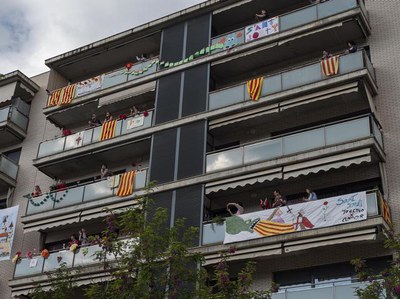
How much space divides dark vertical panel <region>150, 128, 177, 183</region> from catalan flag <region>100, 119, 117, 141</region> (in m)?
2.74

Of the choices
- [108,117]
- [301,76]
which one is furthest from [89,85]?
[301,76]

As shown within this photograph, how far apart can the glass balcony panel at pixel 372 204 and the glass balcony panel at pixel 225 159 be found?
5.54m

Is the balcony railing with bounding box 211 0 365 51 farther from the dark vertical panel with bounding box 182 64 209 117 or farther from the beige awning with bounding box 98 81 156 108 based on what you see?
the beige awning with bounding box 98 81 156 108

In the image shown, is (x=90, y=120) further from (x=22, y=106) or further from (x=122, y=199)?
(x=122, y=199)

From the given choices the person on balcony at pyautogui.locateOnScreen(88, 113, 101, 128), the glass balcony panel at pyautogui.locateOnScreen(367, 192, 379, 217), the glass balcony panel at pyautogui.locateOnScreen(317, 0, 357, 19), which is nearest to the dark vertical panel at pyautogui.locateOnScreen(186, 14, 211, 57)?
the glass balcony panel at pyautogui.locateOnScreen(317, 0, 357, 19)

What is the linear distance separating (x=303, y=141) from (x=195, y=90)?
20.0 ft

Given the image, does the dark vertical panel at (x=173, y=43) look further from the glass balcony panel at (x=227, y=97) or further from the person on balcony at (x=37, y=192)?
the person on balcony at (x=37, y=192)

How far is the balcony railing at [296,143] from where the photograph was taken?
22844mm

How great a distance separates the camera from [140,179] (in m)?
27.3

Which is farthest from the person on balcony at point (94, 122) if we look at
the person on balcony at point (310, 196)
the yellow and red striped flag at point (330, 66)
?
the person on balcony at point (310, 196)

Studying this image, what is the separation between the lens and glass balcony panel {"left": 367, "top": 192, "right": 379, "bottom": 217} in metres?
21.1

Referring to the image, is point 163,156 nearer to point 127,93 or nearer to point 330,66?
point 127,93

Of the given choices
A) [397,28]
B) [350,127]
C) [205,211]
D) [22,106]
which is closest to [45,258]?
[205,211]

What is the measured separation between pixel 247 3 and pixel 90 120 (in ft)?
32.6
